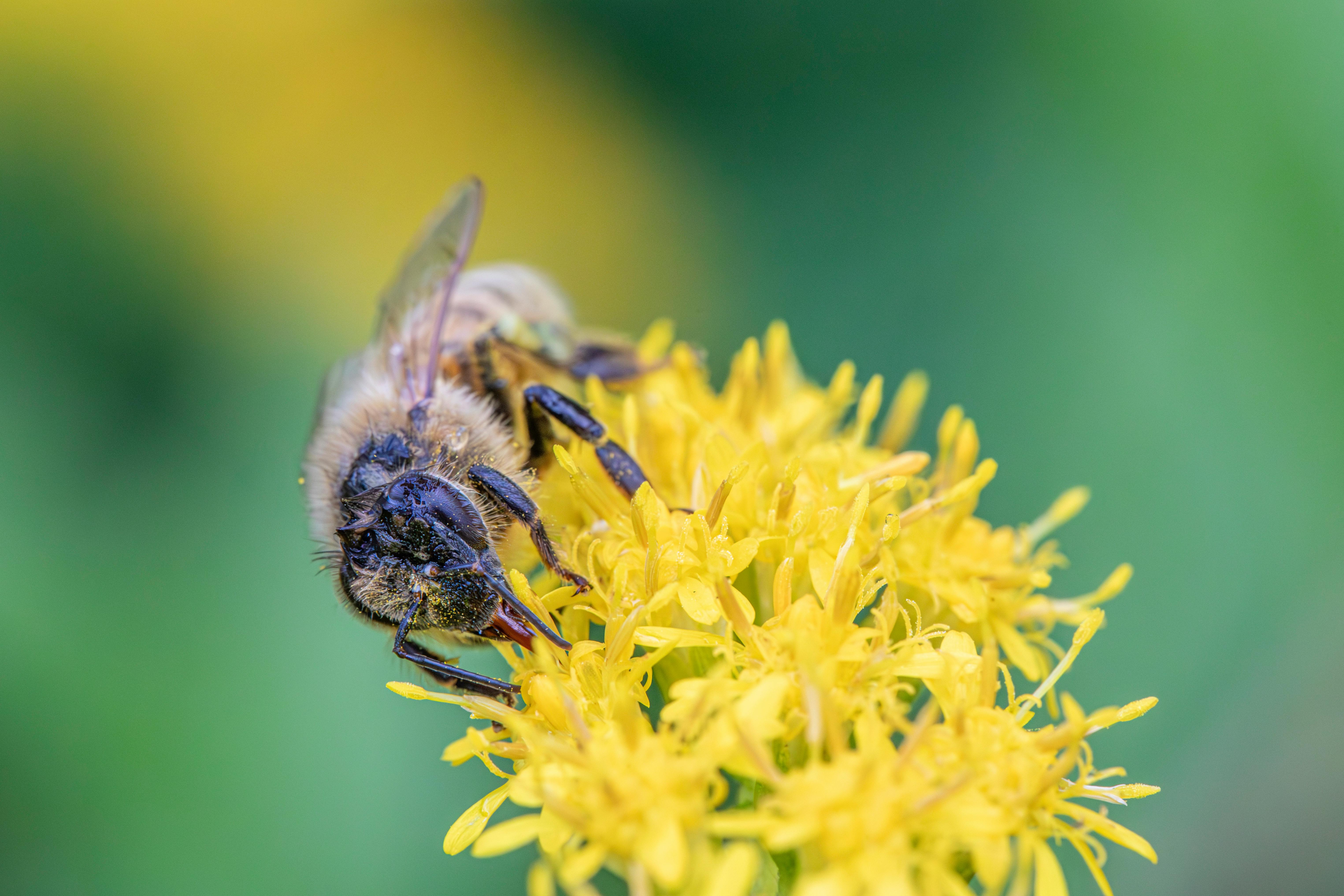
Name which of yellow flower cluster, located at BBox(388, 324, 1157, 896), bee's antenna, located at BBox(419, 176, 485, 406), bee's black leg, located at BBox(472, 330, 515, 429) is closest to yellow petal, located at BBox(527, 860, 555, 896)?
yellow flower cluster, located at BBox(388, 324, 1157, 896)

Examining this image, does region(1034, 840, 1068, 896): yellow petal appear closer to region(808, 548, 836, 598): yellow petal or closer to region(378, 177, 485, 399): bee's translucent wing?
region(808, 548, 836, 598): yellow petal

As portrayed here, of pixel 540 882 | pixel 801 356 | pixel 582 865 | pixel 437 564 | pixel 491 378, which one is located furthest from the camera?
pixel 801 356

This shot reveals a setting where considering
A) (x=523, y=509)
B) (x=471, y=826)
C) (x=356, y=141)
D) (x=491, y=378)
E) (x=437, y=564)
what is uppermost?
(x=356, y=141)

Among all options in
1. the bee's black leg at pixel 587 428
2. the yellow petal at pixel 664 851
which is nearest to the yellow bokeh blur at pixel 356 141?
the bee's black leg at pixel 587 428

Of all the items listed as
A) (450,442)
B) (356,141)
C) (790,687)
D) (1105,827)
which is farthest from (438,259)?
(356,141)

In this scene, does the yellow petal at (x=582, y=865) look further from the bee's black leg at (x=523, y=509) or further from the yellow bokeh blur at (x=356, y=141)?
the yellow bokeh blur at (x=356, y=141)

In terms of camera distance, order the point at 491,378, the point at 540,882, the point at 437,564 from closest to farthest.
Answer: the point at 540,882, the point at 437,564, the point at 491,378

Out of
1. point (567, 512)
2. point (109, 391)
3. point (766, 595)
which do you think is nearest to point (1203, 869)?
point (766, 595)

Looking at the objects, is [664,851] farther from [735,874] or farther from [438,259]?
[438,259]
